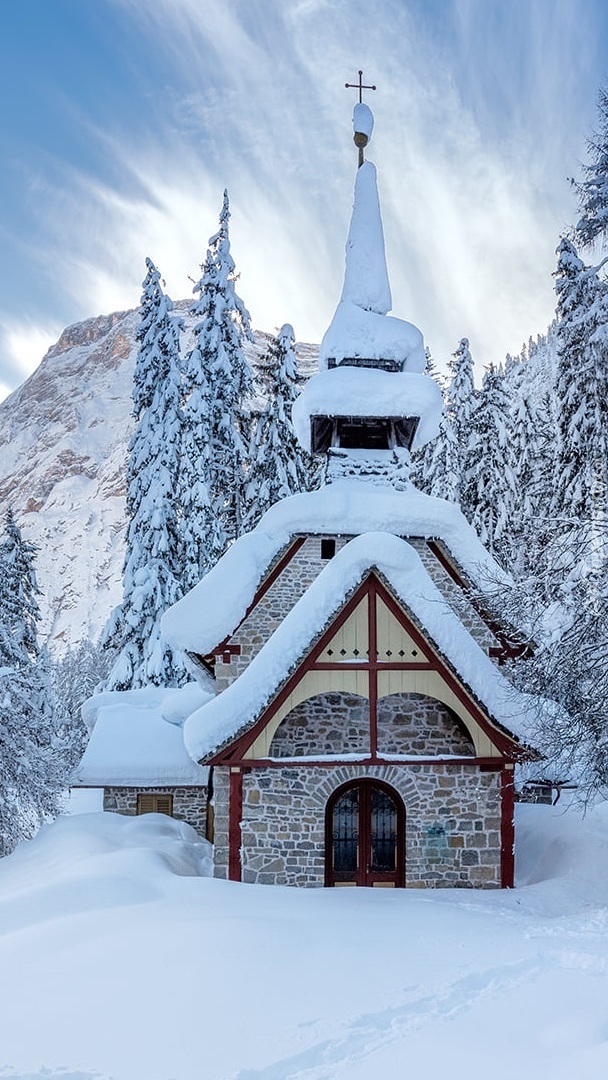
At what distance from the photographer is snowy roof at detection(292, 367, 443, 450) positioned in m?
15.8

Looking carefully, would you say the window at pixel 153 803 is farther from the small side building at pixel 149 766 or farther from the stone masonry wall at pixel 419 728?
the stone masonry wall at pixel 419 728

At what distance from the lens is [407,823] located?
39.4 feet

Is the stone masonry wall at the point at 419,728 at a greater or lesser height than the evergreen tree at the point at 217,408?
lesser

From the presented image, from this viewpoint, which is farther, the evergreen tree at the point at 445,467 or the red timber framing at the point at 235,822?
the evergreen tree at the point at 445,467

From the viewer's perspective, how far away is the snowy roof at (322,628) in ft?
37.5

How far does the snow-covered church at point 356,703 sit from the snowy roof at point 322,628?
0.07 ft

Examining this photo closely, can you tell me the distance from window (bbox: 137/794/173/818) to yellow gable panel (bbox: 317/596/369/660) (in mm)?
8413

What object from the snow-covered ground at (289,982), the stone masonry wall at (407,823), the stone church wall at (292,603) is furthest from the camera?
the stone church wall at (292,603)

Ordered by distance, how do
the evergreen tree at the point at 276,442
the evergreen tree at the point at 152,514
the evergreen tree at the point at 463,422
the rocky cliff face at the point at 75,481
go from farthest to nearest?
the rocky cliff face at the point at 75,481 < the evergreen tree at the point at 463,422 < the evergreen tree at the point at 276,442 < the evergreen tree at the point at 152,514

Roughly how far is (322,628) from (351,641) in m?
0.62

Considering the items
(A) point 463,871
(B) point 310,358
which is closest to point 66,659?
(A) point 463,871

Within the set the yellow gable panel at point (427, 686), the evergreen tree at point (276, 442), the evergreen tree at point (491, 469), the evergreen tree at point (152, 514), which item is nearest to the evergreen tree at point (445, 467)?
the evergreen tree at point (491, 469)

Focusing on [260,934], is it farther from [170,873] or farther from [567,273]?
[567,273]

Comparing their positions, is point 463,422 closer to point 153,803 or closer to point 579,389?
point 579,389
